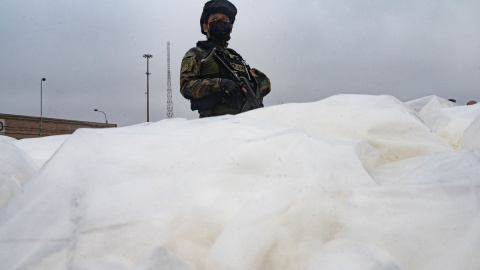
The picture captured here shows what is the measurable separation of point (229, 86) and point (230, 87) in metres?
0.01

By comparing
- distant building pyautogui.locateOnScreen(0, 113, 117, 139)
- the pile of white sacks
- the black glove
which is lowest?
distant building pyautogui.locateOnScreen(0, 113, 117, 139)

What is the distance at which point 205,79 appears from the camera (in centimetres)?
251

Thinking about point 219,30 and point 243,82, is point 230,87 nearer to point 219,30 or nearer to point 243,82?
point 243,82

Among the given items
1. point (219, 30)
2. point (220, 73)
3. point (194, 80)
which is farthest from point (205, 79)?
point (219, 30)

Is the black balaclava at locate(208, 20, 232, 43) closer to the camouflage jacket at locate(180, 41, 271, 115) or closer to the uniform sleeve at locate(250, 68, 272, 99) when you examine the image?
the camouflage jacket at locate(180, 41, 271, 115)

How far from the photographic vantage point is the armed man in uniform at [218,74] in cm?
251

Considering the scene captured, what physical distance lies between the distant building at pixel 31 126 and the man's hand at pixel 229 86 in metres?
13.4

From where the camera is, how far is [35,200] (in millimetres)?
839

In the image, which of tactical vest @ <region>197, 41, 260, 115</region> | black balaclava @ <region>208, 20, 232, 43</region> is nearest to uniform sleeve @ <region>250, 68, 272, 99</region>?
tactical vest @ <region>197, 41, 260, 115</region>

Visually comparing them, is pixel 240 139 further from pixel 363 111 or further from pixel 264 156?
pixel 363 111

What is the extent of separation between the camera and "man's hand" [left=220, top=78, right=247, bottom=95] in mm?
2469

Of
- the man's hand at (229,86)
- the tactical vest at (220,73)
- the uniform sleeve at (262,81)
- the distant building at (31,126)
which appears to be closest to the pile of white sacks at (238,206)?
the man's hand at (229,86)

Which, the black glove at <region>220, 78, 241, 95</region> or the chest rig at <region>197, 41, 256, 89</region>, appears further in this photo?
the chest rig at <region>197, 41, 256, 89</region>

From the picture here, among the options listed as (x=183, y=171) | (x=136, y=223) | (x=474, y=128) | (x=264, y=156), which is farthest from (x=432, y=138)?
(x=136, y=223)
